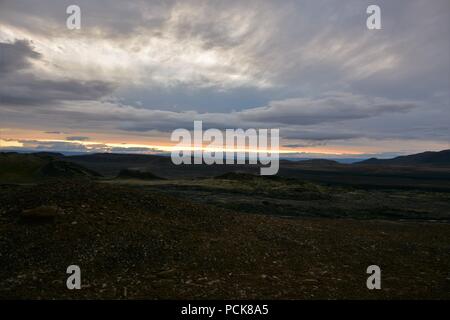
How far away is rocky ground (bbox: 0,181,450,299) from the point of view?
37.5 ft

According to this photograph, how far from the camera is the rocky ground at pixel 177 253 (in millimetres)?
11422

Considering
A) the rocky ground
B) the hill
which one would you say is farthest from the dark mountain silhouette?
A: the rocky ground

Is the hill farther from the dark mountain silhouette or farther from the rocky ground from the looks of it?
the rocky ground

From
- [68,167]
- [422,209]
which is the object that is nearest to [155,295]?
[422,209]

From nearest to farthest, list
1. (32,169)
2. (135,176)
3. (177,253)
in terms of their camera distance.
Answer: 1. (177,253)
2. (32,169)
3. (135,176)

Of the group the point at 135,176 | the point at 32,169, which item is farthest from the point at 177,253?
the point at 32,169

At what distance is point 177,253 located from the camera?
14.2 m

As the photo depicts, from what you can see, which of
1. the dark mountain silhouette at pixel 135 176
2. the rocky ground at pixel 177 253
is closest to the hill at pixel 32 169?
the dark mountain silhouette at pixel 135 176

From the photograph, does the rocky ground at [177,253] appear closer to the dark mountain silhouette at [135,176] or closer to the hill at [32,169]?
the hill at [32,169]

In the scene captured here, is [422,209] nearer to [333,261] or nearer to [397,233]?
[397,233]

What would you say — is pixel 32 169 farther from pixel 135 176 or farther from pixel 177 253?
pixel 177 253
